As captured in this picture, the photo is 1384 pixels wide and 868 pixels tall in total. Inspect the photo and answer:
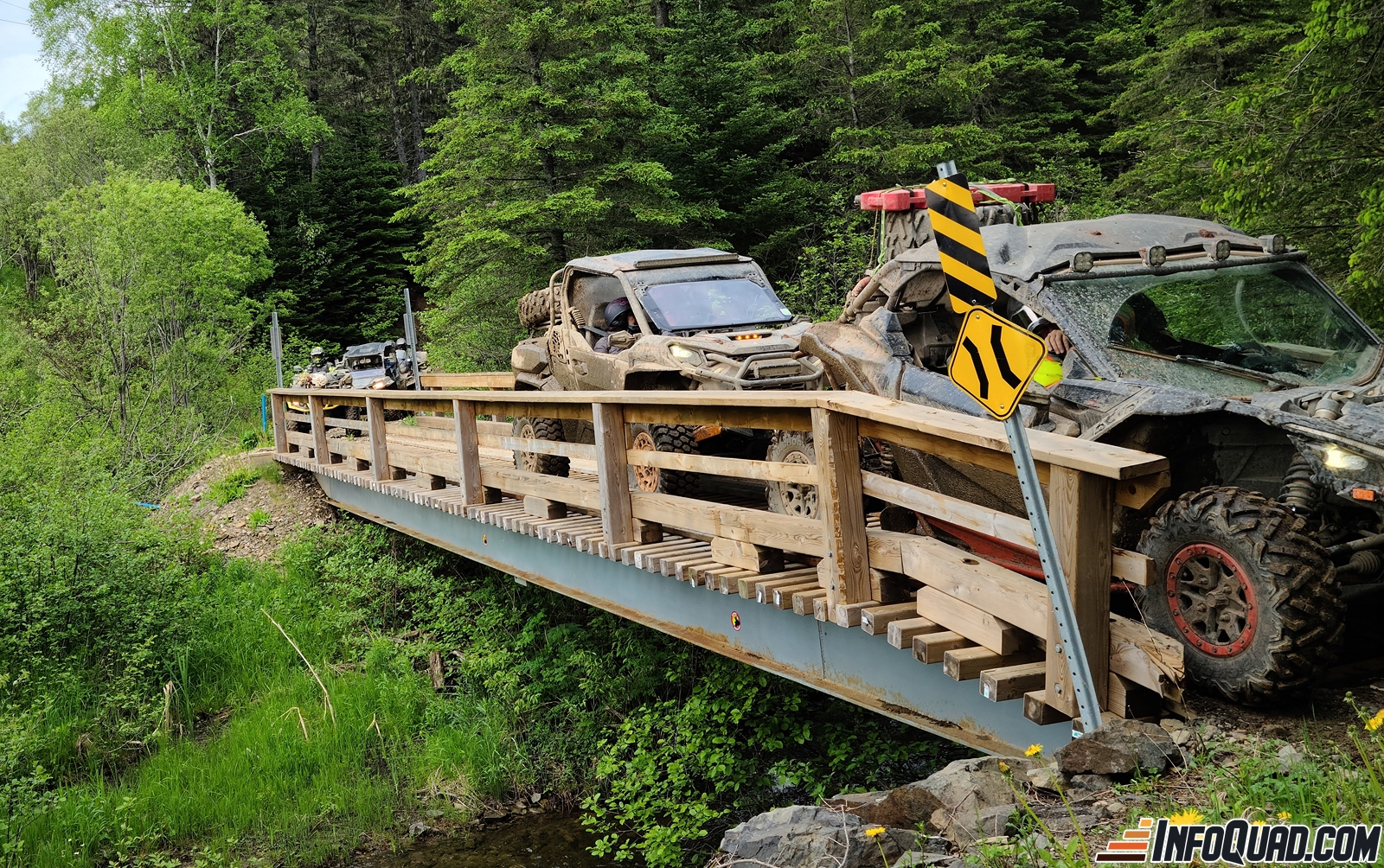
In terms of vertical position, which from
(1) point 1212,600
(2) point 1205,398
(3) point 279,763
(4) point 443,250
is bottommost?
(3) point 279,763

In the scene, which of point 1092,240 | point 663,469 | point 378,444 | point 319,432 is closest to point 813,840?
point 1092,240

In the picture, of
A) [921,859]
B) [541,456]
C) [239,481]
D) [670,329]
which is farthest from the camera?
[239,481]

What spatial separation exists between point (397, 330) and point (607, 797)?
105 ft

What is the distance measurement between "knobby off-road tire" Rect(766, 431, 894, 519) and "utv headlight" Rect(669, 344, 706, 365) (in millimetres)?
1929

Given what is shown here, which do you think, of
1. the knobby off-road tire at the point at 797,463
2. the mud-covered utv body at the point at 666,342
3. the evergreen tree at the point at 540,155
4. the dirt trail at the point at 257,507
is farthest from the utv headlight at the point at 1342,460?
the evergreen tree at the point at 540,155

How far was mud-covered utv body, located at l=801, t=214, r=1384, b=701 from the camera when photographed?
154 inches

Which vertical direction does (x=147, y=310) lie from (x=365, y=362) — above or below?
above

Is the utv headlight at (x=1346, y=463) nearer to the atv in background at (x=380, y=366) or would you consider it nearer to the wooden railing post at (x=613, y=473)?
the wooden railing post at (x=613, y=473)

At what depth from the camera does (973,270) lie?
3615 millimetres

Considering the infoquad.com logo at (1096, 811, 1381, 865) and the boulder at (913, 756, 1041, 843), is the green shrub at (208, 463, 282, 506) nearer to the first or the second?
the boulder at (913, 756, 1041, 843)

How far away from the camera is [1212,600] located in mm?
4070

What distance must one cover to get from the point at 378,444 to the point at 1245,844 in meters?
10.3

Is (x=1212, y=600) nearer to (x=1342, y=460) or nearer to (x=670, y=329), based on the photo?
(x=1342, y=460)

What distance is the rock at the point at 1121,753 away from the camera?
353cm
